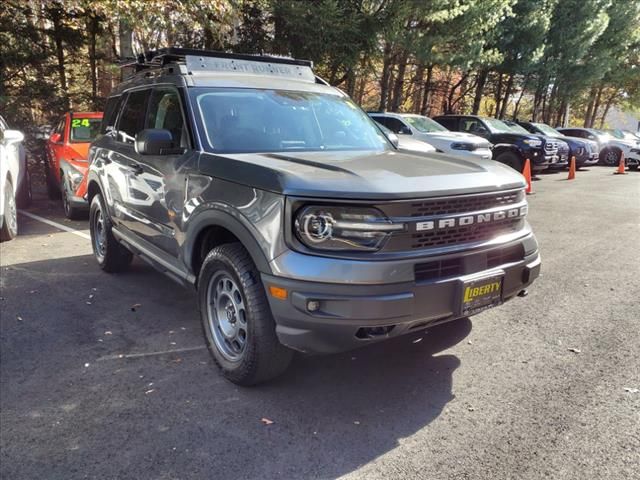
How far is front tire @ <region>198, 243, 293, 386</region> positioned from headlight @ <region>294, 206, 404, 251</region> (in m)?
0.50

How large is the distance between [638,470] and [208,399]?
2373 millimetres

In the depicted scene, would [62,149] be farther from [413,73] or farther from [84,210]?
[413,73]

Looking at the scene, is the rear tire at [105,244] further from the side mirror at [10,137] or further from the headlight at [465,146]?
the headlight at [465,146]

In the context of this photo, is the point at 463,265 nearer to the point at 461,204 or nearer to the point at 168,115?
the point at 461,204

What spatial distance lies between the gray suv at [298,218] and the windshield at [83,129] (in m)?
5.07

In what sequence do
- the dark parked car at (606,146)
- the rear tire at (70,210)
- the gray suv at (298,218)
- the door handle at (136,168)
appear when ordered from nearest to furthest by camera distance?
the gray suv at (298,218) → the door handle at (136,168) → the rear tire at (70,210) → the dark parked car at (606,146)

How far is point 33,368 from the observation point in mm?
3547

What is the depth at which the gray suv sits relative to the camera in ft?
8.84

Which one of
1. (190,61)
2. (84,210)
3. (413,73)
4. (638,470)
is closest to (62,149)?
(84,210)

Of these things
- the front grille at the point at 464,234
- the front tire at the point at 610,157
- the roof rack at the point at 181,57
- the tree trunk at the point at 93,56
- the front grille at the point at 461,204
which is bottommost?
the front tire at the point at 610,157

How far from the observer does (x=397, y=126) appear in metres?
13.3

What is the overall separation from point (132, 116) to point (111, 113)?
2.91 ft

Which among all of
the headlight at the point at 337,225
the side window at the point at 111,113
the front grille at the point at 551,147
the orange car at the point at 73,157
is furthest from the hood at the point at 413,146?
the front grille at the point at 551,147

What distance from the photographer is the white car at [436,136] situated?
12.0 meters
